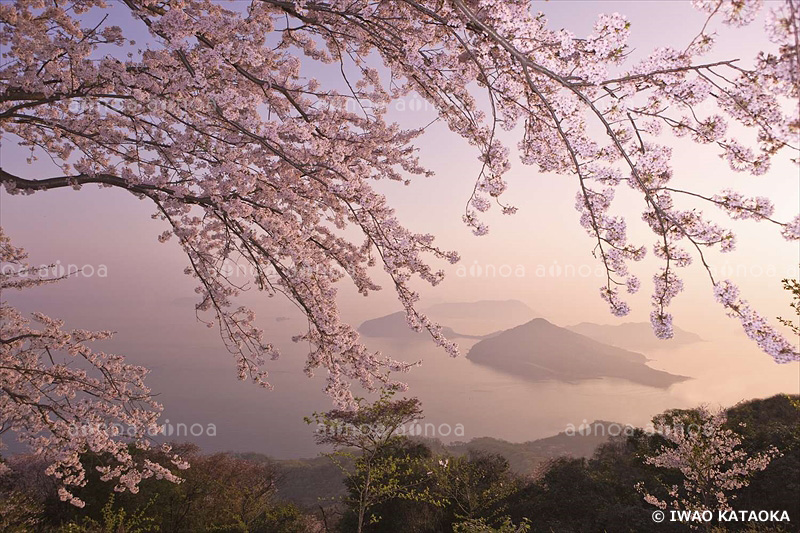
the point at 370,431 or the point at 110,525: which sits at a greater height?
the point at 370,431

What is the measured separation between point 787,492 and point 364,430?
12078mm

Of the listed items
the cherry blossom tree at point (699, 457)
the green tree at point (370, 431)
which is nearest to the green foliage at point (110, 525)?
the green tree at point (370, 431)

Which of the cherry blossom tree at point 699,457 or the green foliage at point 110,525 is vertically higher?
the cherry blossom tree at point 699,457

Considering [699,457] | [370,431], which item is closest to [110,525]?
A: [370,431]

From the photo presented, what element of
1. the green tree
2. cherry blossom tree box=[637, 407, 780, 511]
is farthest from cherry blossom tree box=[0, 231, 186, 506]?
cherry blossom tree box=[637, 407, 780, 511]

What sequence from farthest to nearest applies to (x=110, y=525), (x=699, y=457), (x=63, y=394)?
(x=110, y=525), (x=699, y=457), (x=63, y=394)

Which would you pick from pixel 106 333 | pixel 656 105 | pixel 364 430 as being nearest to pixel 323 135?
pixel 656 105

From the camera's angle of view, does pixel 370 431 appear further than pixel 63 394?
Yes

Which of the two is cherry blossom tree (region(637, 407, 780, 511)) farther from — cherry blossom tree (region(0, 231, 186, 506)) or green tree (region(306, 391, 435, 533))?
cherry blossom tree (region(0, 231, 186, 506))

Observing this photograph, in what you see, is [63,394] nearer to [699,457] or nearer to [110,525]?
[110,525]

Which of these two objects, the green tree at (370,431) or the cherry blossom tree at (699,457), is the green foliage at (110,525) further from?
the cherry blossom tree at (699,457)

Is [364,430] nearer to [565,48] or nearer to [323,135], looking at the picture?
[323,135]

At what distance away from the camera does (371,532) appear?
14828 mm

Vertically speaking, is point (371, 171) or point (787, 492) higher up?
point (371, 171)
